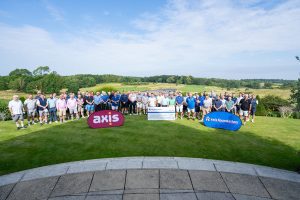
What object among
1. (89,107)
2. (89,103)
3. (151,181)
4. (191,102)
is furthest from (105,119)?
(151,181)

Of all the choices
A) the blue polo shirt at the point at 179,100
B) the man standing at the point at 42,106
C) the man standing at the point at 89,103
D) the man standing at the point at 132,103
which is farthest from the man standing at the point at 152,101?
the man standing at the point at 42,106

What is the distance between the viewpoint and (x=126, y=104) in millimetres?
18656

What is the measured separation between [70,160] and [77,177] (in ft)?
5.71

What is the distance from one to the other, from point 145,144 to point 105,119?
4.29 meters

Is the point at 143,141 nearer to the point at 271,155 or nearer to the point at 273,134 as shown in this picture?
the point at 271,155

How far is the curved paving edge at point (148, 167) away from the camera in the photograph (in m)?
7.23

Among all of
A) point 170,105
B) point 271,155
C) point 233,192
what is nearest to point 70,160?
point 233,192

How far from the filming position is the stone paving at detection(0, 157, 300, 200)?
6.06 metres

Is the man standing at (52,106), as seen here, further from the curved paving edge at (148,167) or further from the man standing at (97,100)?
the curved paving edge at (148,167)

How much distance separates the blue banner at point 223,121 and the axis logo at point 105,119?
5.55 meters

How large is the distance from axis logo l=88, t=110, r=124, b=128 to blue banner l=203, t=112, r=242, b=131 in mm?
5547

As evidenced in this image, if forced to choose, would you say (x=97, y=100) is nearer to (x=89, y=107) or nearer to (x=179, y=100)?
(x=89, y=107)

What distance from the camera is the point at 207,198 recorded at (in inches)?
231

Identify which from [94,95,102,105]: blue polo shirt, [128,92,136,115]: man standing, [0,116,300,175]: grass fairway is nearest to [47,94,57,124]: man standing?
[0,116,300,175]: grass fairway
